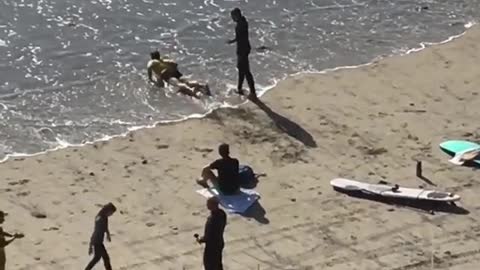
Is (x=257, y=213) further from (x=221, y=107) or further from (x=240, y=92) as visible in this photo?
(x=240, y=92)

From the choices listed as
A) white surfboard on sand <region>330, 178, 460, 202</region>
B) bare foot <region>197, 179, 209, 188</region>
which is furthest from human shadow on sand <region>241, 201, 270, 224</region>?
white surfboard on sand <region>330, 178, 460, 202</region>

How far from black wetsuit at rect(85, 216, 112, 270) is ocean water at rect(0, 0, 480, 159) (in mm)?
4951

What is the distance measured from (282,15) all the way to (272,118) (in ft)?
22.7

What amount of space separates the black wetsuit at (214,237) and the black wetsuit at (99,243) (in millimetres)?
1271

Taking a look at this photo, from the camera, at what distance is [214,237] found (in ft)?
40.2

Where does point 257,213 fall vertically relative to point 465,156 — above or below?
below

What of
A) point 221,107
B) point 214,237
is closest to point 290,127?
point 221,107

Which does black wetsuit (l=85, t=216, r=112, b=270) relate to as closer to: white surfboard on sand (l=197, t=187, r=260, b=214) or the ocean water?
white surfboard on sand (l=197, t=187, r=260, b=214)

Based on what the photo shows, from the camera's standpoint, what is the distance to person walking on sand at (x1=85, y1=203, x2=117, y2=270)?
42.1ft

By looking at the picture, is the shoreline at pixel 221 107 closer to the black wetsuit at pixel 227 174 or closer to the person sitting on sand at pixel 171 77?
the person sitting on sand at pixel 171 77

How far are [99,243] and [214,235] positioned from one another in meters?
1.50

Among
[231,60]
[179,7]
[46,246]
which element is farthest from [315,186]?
[179,7]

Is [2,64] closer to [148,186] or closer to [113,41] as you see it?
[113,41]

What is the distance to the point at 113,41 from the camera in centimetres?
2314
